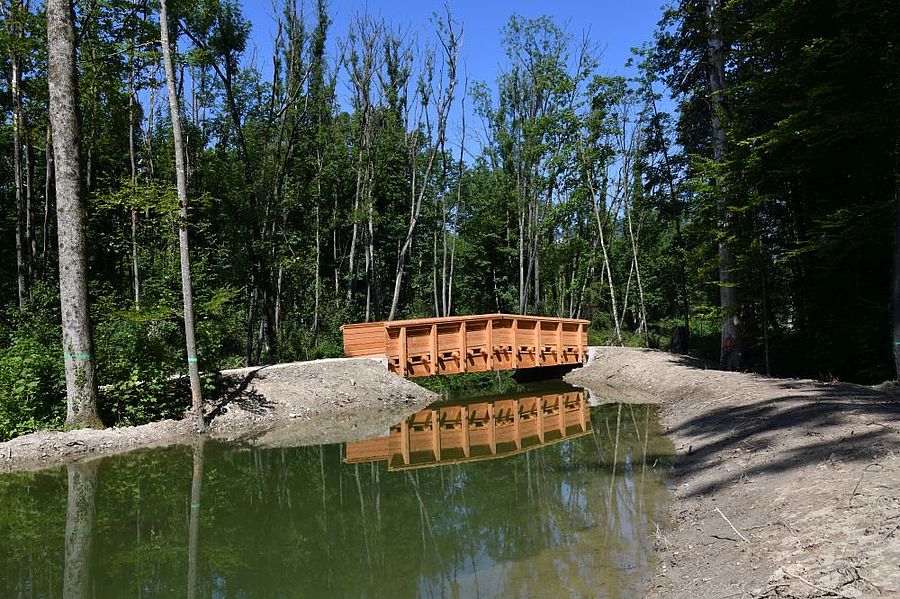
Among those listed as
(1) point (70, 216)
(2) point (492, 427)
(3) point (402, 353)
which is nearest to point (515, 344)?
(3) point (402, 353)

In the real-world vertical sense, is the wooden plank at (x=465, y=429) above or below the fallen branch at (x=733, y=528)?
below

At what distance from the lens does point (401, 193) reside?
107 feet

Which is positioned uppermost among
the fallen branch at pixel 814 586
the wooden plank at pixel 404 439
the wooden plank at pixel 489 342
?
the wooden plank at pixel 489 342

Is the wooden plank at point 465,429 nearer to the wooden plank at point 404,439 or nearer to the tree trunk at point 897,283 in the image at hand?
the wooden plank at point 404,439

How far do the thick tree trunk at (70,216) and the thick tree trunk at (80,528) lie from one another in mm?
1593

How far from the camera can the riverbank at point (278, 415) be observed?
948 cm

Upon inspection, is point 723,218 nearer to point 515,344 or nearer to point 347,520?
point 515,344

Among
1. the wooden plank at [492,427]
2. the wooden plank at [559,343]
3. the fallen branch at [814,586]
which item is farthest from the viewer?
the wooden plank at [559,343]

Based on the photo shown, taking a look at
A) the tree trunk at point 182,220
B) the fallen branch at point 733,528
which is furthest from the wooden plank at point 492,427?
the tree trunk at point 182,220

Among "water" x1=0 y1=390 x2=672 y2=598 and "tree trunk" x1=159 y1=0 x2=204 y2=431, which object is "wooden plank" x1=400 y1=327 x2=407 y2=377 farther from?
"tree trunk" x1=159 y1=0 x2=204 y2=431

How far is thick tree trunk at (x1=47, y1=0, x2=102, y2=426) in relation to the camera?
9.72 metres

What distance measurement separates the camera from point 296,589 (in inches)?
192

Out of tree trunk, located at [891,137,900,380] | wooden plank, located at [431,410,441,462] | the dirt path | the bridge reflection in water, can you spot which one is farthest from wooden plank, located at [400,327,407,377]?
tree trunk, located at [891,137,900,380]

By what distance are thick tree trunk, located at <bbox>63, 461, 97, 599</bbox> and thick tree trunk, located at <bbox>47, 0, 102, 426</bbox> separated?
159cm
